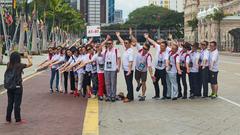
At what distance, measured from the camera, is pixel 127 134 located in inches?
390

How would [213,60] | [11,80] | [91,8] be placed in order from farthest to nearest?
[91,8] < [213,60] < [11,80]

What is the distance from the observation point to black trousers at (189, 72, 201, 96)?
622 inches

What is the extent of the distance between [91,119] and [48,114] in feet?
4.46

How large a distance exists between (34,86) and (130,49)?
7.32 metres

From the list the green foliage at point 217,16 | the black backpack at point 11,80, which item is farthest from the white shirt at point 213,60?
the green foliage at point 217,16

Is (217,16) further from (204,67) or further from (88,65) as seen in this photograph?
(88,65)

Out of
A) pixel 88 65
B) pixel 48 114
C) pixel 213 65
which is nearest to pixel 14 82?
pixel 48 114

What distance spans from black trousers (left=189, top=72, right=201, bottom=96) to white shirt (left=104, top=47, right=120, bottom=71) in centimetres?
244

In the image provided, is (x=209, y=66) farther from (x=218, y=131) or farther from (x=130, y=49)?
(x=218, y=131)

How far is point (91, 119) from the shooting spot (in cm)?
1170

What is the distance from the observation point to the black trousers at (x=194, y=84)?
1581cm

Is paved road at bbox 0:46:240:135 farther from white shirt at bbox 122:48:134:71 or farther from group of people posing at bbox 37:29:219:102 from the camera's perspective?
white shirt at bbox 122:48:134:71

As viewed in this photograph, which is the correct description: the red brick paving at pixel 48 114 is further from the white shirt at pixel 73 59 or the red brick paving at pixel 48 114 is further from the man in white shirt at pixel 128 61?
the man in white shirt at pixel 128 61

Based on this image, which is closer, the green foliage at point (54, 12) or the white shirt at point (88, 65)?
the white shirt at point (88, 65)
